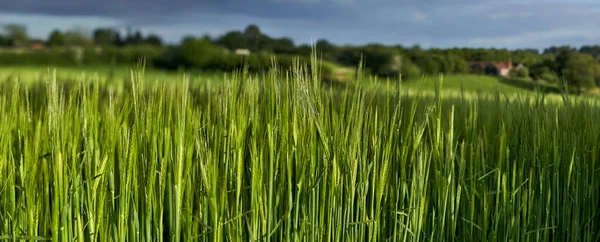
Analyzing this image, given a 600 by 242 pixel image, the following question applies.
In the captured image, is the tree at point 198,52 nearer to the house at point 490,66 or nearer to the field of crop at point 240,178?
the house at point 490,66

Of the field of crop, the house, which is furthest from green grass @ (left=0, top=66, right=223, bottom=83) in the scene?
the house

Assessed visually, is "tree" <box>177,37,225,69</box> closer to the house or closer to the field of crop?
the house

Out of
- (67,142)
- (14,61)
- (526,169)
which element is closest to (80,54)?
(14,61)

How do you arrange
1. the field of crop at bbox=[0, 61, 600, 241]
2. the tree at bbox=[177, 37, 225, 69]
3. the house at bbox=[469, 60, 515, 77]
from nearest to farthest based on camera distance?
the field of crop at bbox=[0, 61, 600, 241] < the house at bbox=[469, 60, 515, 77] < the tree at bbox=[177, 37, 225, 69]

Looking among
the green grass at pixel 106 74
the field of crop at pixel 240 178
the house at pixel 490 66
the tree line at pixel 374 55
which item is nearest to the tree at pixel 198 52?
the tree line at pixel 374 55

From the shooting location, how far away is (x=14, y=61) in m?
7.35

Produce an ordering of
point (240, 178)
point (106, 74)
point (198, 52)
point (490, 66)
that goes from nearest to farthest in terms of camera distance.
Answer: point (240, 178) < point (106, 74) < point (490, 66) < point (198, 52)

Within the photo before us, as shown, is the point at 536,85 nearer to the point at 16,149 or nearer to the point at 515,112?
the point at 515,112

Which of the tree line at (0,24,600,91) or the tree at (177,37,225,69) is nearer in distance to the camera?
the tree line at (0,24,600,91)

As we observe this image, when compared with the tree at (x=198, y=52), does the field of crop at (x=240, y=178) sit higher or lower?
lower

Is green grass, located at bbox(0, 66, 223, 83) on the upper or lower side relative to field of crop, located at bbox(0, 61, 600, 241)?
upper

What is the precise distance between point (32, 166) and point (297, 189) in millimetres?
741

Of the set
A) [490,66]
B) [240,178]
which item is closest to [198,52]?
[490,66]

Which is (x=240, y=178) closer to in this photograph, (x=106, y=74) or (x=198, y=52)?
(x=106, y=74)
